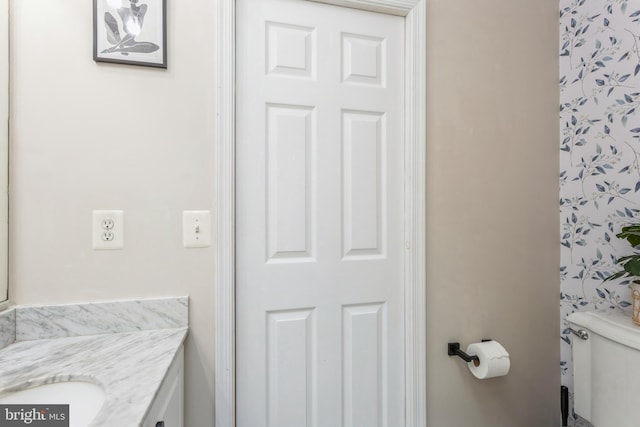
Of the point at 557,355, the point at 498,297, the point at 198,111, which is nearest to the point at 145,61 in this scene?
the point at 198,111

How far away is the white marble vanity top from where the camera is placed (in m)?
0.59

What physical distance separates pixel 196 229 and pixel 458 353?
1138 mm

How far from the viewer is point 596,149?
1.33m

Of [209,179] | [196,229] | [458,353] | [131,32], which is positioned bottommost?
[458,353]

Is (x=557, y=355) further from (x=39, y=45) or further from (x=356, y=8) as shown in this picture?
(x=39, y=45)

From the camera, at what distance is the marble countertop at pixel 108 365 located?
1.94 feet

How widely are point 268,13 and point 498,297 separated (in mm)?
1486

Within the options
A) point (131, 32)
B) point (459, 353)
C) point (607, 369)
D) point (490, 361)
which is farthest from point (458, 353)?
point (131, 32)

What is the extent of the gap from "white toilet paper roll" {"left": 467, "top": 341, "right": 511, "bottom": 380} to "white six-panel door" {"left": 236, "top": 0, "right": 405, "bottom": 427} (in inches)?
11.6

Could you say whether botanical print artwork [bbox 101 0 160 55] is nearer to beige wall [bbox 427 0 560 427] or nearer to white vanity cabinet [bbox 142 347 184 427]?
white vanity cabinet [bbox 142 347 184 427]

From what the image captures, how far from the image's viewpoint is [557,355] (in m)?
Answer: 1.46

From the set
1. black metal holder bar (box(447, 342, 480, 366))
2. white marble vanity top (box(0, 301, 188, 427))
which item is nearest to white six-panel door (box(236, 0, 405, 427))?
black metal holder bar (box(447, 342, 480, 366))

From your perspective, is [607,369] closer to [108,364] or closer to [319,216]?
[319,216]

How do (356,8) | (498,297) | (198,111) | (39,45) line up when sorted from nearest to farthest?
(39,45) → (198,111) → (356,8) → (498,297)
